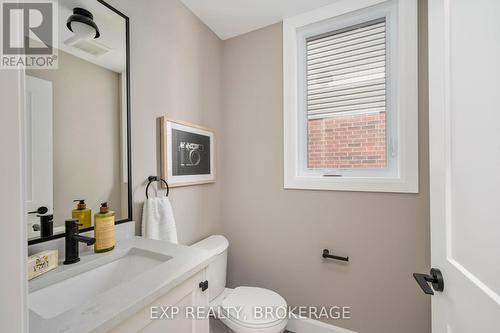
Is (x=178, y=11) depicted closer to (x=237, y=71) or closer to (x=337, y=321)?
(x=237, y=71)

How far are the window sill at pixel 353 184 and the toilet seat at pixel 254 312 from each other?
0.75 m

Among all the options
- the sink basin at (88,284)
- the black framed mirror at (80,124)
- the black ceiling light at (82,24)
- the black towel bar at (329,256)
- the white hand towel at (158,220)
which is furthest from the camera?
the black towel bar at (329,256)

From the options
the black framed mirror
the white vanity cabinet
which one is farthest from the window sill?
the black framed mirror

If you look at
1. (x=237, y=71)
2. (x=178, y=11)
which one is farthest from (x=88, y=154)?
(x=237, y=71)

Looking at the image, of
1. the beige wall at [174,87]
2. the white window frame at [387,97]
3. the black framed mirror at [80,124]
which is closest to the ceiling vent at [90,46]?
the black framed mirror at [80,124]

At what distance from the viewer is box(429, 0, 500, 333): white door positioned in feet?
1.68

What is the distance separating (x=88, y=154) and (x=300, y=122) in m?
1.34

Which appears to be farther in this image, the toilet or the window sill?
the window sill

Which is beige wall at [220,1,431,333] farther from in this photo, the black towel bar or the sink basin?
the sink basin

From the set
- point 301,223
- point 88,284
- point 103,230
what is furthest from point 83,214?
point 301,223

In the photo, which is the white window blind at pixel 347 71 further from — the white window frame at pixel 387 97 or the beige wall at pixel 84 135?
the beige wall at pixel 84 135

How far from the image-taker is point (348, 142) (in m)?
1.55

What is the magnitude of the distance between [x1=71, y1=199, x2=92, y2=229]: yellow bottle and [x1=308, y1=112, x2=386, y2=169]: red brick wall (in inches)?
54.4

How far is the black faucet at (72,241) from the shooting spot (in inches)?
31.4
